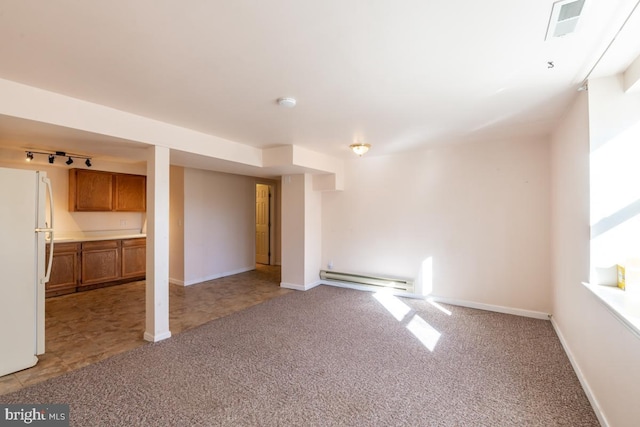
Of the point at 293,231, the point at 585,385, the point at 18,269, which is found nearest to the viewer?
the point at 585,385

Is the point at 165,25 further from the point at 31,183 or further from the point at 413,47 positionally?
the point at 31,183

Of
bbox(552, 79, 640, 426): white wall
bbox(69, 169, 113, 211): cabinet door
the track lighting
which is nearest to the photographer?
bbox(552, 79, 640, 426): white wall

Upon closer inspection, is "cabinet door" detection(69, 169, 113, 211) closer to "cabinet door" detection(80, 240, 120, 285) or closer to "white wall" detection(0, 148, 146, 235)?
"white wall" detection(0, 148, 146, 235)

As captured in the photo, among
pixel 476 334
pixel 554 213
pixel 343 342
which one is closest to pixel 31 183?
pixel 343 342

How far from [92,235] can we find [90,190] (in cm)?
91

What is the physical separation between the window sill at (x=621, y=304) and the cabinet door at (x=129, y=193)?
6885 millimetres

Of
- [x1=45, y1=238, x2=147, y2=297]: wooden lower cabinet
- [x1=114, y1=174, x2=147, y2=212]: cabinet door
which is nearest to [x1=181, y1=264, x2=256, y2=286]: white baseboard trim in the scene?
[x1=45, y1=238, x2=147, y2=297]: wooden lower cabinet

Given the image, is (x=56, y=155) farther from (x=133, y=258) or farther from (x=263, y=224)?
(x=263, y=224)

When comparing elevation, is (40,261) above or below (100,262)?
above

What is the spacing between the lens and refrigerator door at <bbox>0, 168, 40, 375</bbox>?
8.46ft

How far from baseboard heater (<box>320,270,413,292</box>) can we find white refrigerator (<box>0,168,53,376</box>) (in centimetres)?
405

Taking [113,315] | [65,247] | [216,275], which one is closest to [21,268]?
[113,315]

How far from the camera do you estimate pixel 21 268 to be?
268 centimetres

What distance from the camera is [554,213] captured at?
3611mm
